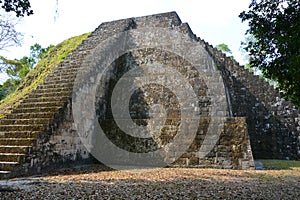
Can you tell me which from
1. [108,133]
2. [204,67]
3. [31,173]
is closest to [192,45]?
[204,67]

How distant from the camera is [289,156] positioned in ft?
34.4

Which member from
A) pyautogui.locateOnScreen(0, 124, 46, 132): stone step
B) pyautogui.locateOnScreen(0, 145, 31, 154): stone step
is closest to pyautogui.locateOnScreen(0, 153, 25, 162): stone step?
pyautogui.locateOnScreen(0, 145, 31, 154): stone step

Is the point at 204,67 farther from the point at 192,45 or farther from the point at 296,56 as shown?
the point at 296,56

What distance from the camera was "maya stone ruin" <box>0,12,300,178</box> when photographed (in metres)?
7.13

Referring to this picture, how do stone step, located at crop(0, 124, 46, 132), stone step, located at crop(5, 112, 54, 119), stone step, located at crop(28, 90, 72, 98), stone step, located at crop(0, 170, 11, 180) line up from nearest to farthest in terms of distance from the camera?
stone step, located at crop(0, 170, 11, 180), stone step, located at crop(0, 124, 46, 132), stone step, located at crop(5, 112, 54, 119), stone step, located at crop(28, 90, 72, 98)

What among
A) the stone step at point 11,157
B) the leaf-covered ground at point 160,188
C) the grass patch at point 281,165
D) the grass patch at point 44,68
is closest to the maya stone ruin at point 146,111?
the stone step at point 11,157

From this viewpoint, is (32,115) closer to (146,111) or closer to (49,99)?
(49,99)

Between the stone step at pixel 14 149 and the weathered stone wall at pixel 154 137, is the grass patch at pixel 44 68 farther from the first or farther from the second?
the stone step at pixel 14 149

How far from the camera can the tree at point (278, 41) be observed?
12.2ft

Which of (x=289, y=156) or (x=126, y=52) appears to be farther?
(x=126, y=52)

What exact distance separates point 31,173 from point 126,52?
6.99m

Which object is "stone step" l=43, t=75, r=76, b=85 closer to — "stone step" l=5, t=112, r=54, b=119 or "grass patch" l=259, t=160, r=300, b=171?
"stone step" l=5, t=112, r=54, b=119

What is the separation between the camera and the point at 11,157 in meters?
5.77

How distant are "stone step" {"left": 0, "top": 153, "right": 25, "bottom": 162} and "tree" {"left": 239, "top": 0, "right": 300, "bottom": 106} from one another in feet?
16.8
